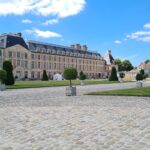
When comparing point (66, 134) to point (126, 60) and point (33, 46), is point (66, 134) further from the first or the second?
point (126, 60)

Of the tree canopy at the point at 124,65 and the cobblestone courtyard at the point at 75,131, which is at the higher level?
the tree canopy at the point at 124,65

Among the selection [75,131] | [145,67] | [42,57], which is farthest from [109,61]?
[75,131]

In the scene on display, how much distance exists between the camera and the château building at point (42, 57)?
255ft

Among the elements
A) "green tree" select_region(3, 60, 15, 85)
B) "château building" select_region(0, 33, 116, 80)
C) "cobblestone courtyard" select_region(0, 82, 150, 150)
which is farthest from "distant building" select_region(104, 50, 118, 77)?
"cobblestone courtyard" select_region(0, 82, 150, 150)

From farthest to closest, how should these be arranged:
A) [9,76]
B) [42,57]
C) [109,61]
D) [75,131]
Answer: [109,61] → [42,57] → [9,76] → [75,131]

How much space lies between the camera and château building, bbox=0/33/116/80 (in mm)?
77750

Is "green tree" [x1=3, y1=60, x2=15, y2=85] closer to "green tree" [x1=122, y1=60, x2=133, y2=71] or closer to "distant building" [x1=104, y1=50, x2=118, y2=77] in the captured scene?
"distant building" [x1=104, y1=50, x2=118, y2=77]

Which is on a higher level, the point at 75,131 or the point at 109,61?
the point at 109,61

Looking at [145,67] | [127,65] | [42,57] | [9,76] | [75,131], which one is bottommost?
[75,131]

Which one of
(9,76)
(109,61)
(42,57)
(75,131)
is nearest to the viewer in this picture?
(75,131)

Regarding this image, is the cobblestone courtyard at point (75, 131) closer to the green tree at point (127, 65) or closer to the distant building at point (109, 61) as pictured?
the distant building at point (109, 61)

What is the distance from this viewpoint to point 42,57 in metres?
88.2

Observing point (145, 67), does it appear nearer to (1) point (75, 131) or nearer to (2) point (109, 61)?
(2) point (109, 61)

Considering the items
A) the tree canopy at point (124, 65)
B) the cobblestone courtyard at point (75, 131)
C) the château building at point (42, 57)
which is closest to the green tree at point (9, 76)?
the cobblestone courtyard at point (75, 131)
